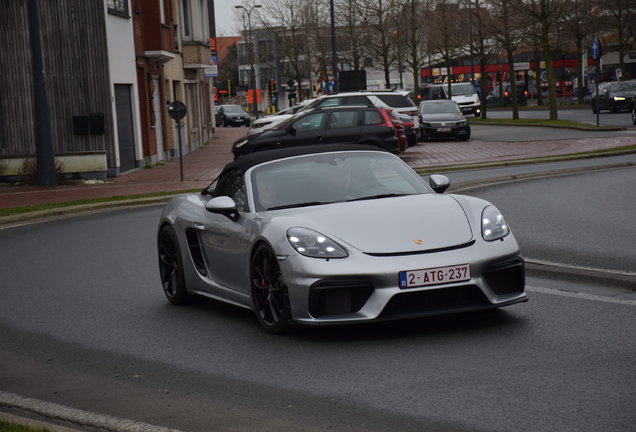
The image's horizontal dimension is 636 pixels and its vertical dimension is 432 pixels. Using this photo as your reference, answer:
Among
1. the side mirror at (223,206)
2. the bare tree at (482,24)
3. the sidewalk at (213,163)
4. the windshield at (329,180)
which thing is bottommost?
the sidewalk at (213,163)

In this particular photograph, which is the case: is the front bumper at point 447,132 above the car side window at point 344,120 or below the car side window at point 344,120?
below

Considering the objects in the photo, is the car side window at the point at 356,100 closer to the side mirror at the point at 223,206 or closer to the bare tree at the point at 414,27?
the bare tree at the point at 414,27

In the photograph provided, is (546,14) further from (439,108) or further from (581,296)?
(581,296)

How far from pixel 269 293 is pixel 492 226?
161 centimetres

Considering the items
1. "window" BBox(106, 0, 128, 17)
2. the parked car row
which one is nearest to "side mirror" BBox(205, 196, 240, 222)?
the parked car row

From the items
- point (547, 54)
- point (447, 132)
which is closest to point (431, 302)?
point (447, 132)

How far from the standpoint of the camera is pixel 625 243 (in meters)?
10.0

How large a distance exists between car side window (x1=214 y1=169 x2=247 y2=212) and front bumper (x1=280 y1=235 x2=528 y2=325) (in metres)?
1.16

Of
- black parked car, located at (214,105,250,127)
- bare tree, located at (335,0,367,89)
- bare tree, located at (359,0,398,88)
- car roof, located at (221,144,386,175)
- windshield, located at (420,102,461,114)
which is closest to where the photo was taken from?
car roof, located at (221,144,386,175)

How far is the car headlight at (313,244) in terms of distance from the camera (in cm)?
640

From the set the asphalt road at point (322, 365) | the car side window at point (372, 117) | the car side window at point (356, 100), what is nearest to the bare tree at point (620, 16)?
the car side window at point (356, 100)

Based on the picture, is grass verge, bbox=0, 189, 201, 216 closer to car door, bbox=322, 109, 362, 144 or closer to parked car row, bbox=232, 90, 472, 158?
parked car row, bbox=232, 90, 472, 158

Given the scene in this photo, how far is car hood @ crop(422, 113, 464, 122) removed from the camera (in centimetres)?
3566

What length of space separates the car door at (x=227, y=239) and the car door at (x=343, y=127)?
56.3 feet
